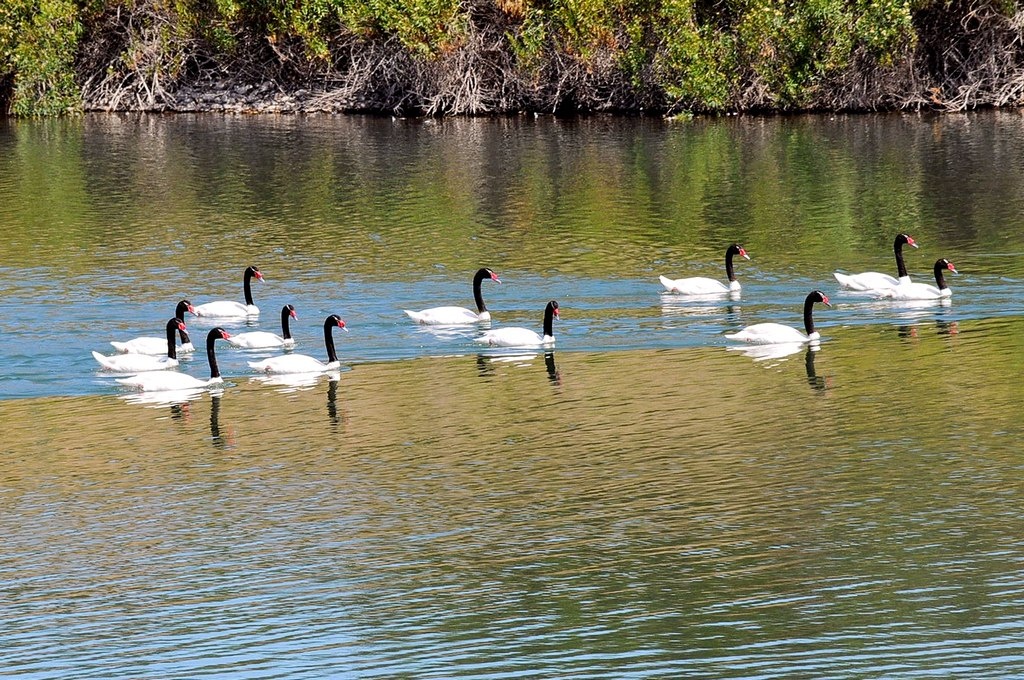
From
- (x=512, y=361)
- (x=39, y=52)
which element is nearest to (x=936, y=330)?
(x=512, y=361)

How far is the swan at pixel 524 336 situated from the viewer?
2403 centimetres

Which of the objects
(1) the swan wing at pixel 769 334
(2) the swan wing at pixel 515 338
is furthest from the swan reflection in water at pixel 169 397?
(1) the swan wing at pixel 769 334

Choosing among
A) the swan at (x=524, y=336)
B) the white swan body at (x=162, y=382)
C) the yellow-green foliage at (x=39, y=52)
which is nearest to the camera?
the white swan body at (x=162, y=382)

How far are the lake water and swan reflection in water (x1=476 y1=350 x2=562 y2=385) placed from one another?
0.06m

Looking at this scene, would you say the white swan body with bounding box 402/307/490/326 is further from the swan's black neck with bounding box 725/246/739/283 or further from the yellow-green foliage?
the yellow-green foliage

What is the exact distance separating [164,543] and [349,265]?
50.6 feet

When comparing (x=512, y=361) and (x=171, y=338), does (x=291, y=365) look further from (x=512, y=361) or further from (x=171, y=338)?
(x=512, y=361)

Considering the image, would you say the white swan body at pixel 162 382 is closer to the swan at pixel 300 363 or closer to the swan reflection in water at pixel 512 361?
the swan at pixel 300 363

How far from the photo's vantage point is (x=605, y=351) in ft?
78.2

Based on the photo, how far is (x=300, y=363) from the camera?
898 inches

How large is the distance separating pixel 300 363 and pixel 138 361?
215 centimetres

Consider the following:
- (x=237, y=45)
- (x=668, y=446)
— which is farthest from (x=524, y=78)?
(x=668, y=446)

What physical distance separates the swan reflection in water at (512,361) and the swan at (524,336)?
182 mm

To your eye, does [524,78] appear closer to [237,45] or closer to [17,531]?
[237,45]
